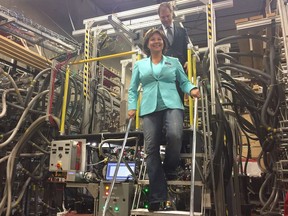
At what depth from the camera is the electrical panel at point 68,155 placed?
12.2ft

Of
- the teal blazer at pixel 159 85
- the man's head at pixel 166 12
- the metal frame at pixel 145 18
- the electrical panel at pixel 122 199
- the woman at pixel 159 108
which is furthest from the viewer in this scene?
the metal frame at pixel 145 18

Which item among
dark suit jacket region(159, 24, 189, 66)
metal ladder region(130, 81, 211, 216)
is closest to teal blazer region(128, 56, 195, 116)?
metal ladder region(130, 81, 211, 216)

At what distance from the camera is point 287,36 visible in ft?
8.30

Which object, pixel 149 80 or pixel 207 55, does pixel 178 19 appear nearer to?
pixel 207 55

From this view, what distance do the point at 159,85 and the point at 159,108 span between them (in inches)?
8.9

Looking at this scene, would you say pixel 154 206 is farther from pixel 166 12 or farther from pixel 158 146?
pixel 166 12

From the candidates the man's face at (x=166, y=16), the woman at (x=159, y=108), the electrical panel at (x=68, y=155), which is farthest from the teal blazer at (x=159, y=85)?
the electrical panel at (x=68, y=155)

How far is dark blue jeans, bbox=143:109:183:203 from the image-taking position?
2.63 meters

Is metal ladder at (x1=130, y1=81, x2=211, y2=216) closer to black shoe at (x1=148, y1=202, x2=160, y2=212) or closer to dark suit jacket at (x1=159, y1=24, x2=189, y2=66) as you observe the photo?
black shoe at (x1=148, y1=202, x2=160, y2=212)

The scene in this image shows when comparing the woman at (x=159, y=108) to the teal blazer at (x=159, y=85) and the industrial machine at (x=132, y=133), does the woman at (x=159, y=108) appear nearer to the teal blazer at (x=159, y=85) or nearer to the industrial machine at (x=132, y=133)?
the teal blazer at (x=159, y=85)

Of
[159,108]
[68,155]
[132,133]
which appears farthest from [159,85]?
[68,155]

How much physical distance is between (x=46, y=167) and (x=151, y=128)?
107 inches

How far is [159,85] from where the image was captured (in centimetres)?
284

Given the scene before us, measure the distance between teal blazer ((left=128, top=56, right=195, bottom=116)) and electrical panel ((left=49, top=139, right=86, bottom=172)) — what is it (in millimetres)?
1258
